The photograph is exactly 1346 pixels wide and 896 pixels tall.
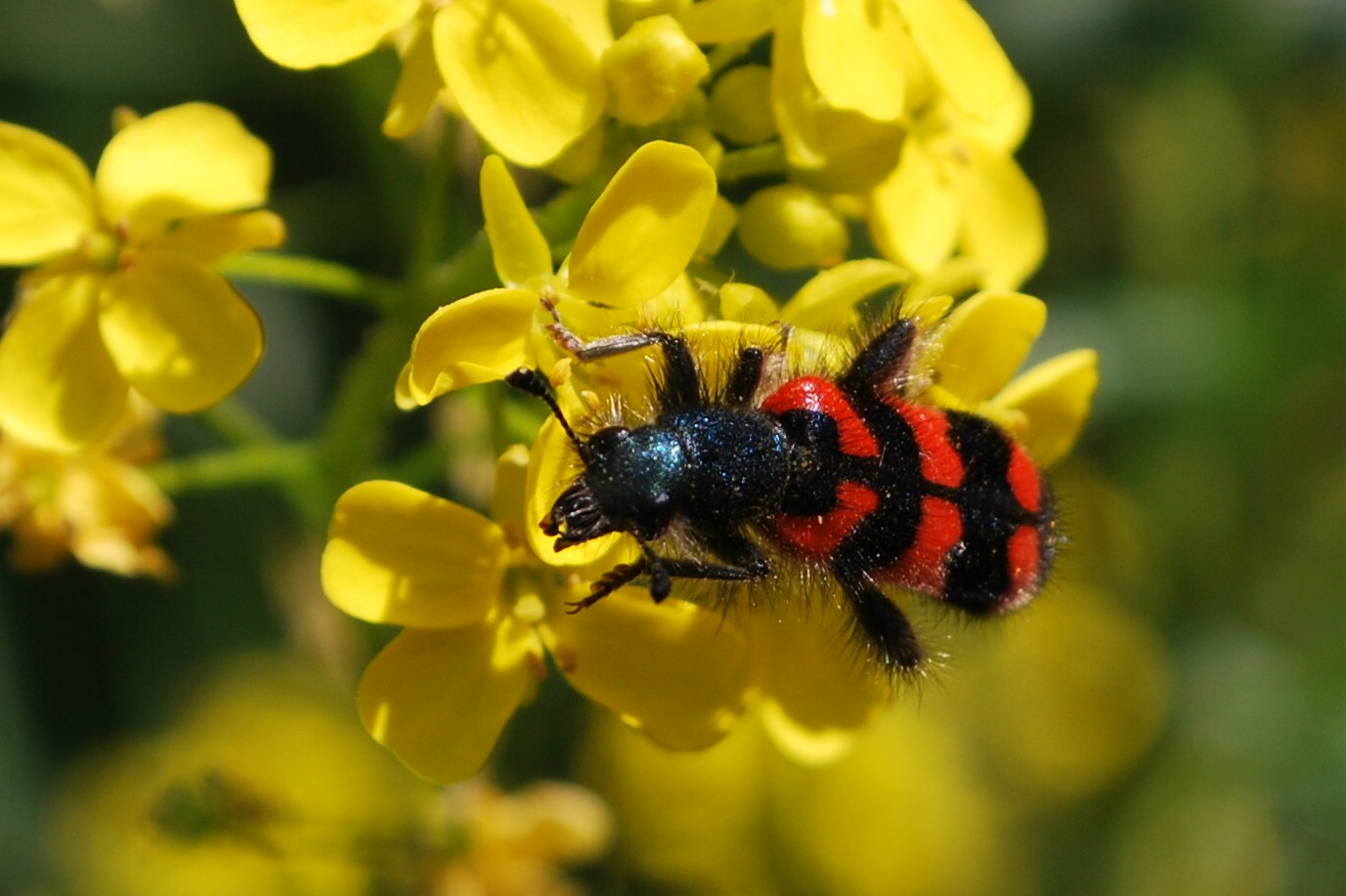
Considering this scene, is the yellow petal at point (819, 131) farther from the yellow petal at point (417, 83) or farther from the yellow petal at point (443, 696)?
the yellow petal at point (443, 696)

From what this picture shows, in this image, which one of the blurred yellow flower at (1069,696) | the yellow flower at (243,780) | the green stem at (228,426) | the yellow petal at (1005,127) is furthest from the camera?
the blurred yellow flower at (1069,696)

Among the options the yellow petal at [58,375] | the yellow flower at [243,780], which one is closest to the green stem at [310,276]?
the yellow petal at [58,375]

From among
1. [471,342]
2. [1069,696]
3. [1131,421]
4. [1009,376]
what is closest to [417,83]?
[471,342]

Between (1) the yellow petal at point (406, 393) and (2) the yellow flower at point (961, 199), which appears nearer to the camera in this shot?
(1) the yellow petal at point (406, 393)

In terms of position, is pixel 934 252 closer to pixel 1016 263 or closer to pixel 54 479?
pixel 1016 263

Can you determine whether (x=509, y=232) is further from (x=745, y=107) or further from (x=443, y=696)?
(x=443, y=696)

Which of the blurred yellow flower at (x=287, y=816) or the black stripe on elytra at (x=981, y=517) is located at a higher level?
the black stripe on elytra at (x=981, y=517)

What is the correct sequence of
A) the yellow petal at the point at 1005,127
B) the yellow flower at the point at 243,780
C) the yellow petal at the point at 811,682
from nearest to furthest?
the yellow petal at the point at 811,682 < the yellow petal at the point at 1005,127 < the yellow flower at the point at 243,780
